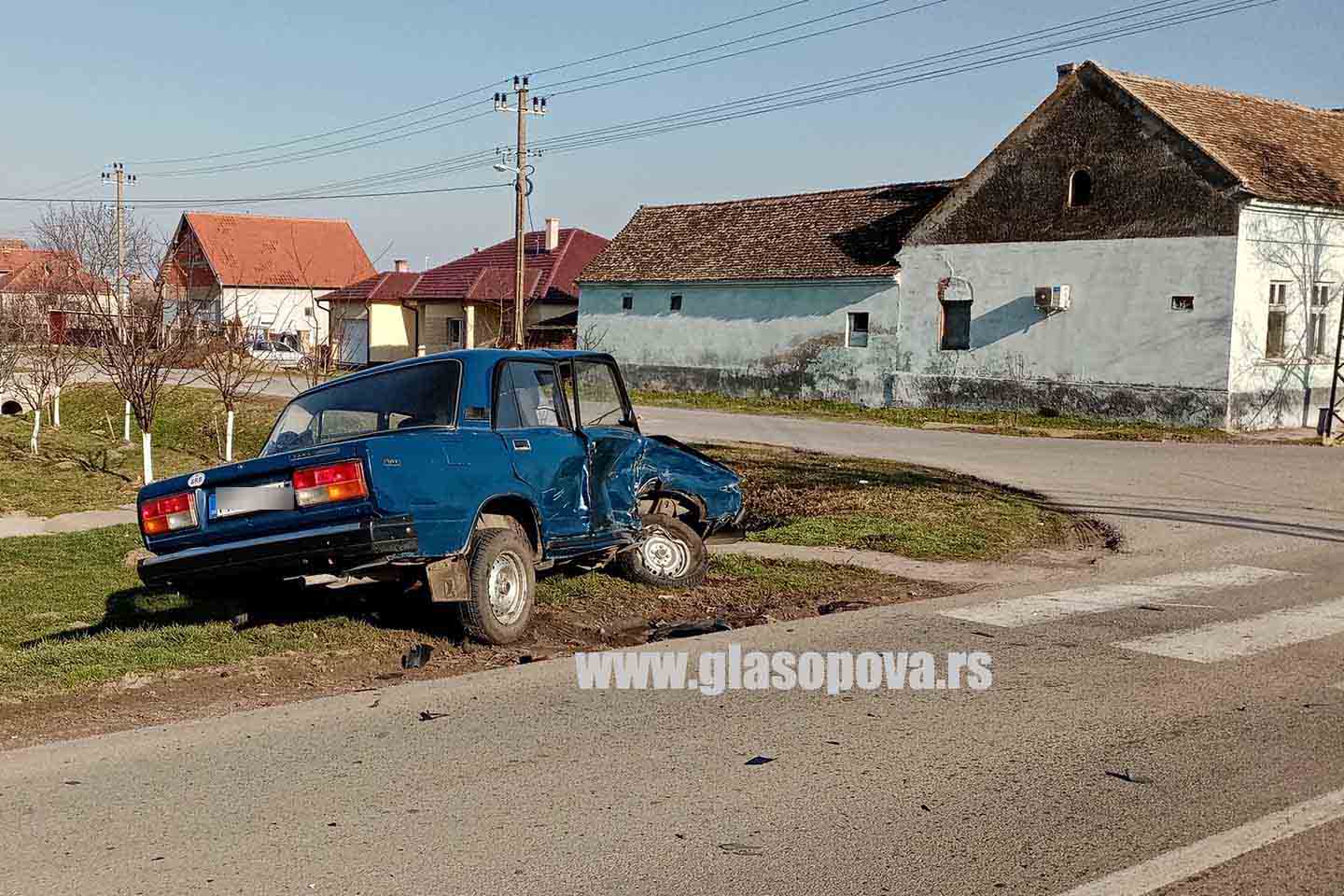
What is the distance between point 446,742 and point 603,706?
946 millimetres

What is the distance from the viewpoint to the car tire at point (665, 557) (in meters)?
9.90

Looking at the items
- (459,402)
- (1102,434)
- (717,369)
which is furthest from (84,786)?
(717,369)

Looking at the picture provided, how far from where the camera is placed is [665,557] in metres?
10.0

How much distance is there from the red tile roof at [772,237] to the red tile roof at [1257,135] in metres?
6.48

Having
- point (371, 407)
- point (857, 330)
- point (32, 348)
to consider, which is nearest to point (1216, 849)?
point (371, 407)

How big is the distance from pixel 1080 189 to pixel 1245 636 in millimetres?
21474

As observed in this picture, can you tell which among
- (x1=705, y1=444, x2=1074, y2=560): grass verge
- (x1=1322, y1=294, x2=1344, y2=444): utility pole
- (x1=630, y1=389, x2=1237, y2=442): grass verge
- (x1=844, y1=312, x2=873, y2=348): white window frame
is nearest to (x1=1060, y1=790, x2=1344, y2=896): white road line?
(x1=705, y1=444, x2=1074, y2=560): grass verge

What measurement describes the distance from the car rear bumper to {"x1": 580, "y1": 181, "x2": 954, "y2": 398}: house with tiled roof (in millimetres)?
26002

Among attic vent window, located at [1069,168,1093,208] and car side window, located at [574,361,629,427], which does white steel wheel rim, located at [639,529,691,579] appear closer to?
car side window, located at [574,361,629,427]

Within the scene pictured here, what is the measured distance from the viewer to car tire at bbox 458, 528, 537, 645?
7781mm

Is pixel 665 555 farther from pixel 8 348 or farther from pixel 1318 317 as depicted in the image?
pixel 1318 317

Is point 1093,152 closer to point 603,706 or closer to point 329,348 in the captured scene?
point 329,348

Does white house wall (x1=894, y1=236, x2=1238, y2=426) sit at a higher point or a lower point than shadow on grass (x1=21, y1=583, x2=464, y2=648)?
higher

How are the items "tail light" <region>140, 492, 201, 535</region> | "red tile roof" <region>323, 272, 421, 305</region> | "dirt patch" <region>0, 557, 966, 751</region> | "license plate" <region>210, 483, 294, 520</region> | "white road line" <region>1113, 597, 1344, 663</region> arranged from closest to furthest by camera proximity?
"dirt patch" <region>0, 557, 966, 751</region> < "license plate" <region>210, 483, 294, 520</region> < "tail light" <region>140, 492, 201, 535</region> < "white road line" <region>1113, 597, 1344, 663</region> < "red tile roof" <region>323, 272, 421, 305</region>
